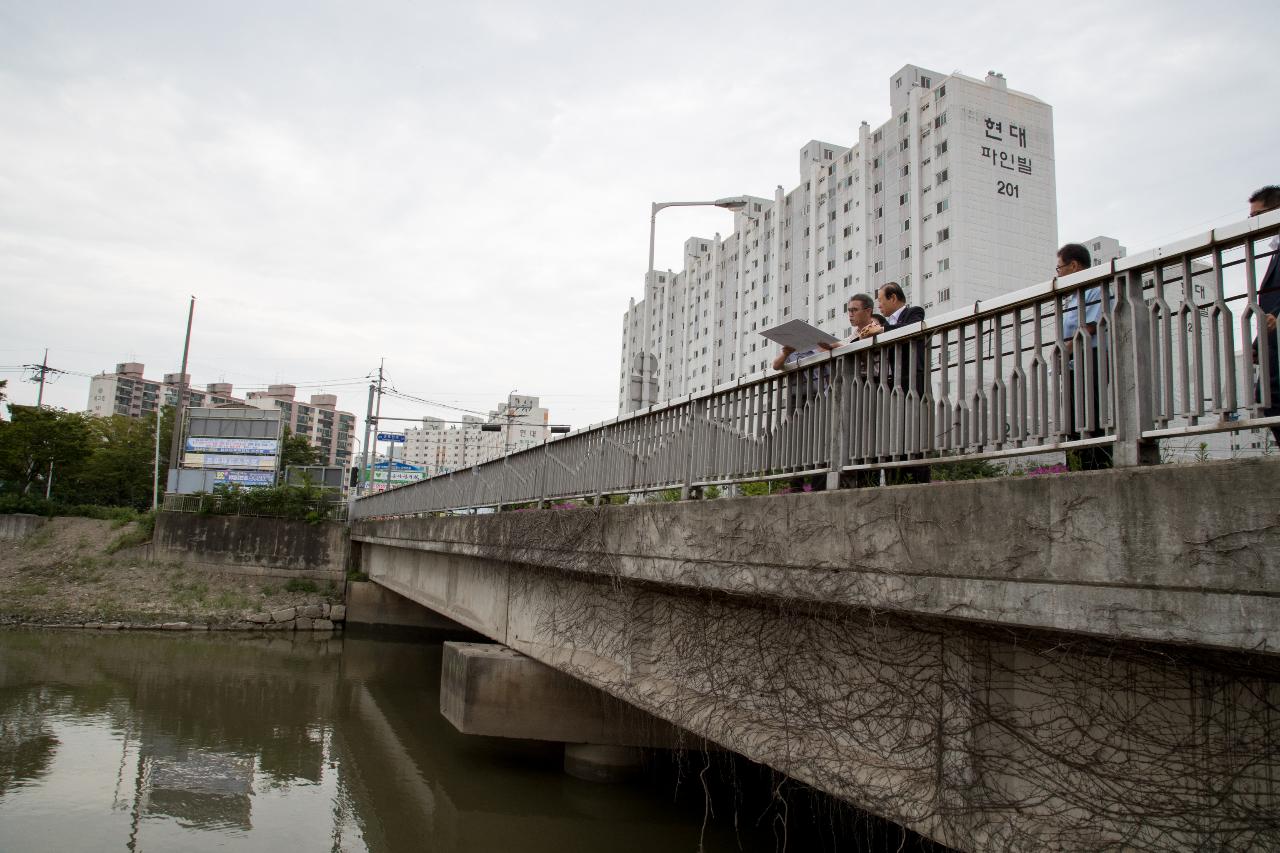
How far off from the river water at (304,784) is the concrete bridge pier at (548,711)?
0.41 metres

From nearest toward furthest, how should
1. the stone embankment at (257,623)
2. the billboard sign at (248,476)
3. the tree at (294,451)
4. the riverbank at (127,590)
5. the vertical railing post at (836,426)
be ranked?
1. the vertical railing post at (836,426)
2. the stone embankment at (257,623)
3. the riverbank at (127,590)
4. the billboard sign at (248,476)
5. the tree at (294,451)

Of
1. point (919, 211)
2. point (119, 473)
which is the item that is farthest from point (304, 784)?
point (119, 473)

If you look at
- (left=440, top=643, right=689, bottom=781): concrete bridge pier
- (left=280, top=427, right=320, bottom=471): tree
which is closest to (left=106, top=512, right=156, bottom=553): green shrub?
(left=440, top=643, right=689, bottom=781): concrete bridge pier

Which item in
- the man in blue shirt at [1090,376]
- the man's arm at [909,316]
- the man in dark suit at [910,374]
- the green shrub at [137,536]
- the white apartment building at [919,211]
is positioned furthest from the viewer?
the white apartment building at [919,211]

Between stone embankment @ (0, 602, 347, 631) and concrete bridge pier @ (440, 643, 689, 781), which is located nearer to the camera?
concrete bridge pier @ (440, 643, 689, 781)

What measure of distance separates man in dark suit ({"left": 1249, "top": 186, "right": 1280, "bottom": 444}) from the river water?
4.00 m

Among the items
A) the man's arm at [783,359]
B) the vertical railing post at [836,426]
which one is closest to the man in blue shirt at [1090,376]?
the vertical railing post at [836,426]

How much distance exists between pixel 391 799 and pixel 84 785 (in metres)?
3.81

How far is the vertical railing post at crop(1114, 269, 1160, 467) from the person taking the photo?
345 cm

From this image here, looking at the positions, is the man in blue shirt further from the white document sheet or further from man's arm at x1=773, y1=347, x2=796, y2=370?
man's arm at x1=773, y1=347, x2=796, y2=370

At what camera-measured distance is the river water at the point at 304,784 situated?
30.5ft

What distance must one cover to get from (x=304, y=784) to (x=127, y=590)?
2400 cm

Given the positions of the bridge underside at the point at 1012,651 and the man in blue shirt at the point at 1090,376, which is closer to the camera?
the bridge underside at the point at 1012,651

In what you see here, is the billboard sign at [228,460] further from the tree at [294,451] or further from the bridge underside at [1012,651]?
the tree at [294,451]
